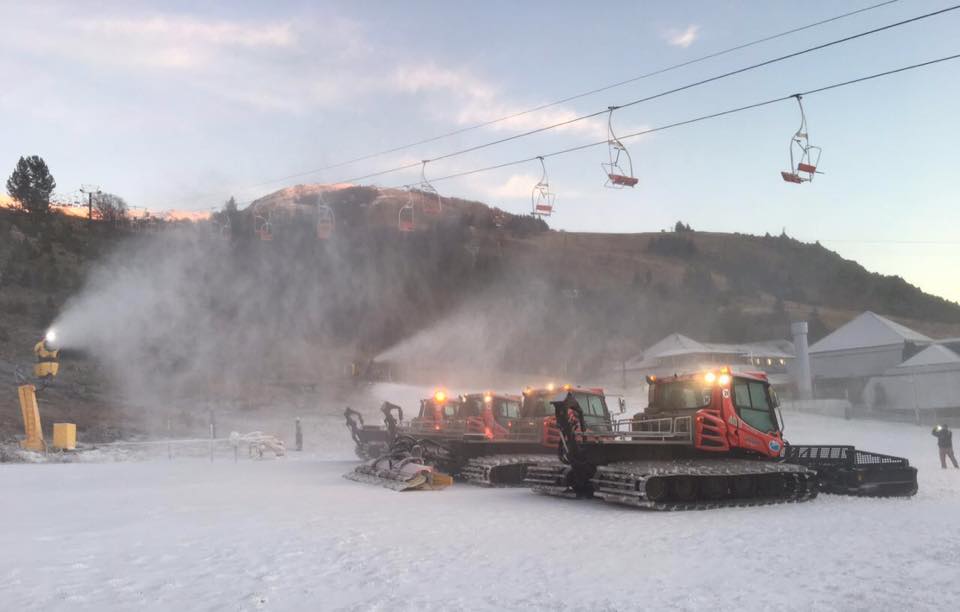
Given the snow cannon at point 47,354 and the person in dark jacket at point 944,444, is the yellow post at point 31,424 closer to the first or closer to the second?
the snow cannon at point 47,354

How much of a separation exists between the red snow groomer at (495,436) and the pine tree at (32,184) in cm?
8064

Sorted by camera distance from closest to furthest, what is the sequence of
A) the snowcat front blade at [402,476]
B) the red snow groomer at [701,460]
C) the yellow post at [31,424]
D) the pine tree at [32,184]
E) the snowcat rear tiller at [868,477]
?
the red snow groomer at [701,460] < the snowcat rear tiller at [868,477] < the snowcat front blade at [402,476] < the yellow post at [31,424] < the pine tree at [32,184]

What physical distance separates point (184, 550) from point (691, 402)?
34.7 ft

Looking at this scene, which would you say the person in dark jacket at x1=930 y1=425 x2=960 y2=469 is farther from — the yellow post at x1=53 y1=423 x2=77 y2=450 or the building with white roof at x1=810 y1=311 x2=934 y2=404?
the building with white roof at x1=810 y1=311 x2=934 y2=404

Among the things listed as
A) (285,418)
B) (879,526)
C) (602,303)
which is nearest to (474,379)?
(285,418)

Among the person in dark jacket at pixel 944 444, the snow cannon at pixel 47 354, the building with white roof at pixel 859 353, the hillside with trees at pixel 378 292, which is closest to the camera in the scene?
the person in dark jacket at pixel 944 444

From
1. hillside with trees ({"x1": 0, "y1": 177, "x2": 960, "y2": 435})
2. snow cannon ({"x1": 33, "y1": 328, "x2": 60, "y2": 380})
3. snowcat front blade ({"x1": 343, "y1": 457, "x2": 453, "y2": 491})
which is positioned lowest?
snowcat front blade ({"x1": 343, "y1": 457, "x2": 453, "y2": 491})

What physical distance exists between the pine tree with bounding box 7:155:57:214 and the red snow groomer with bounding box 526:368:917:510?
87.7 metres

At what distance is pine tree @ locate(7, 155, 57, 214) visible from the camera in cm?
8431

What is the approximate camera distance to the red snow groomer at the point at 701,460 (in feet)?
43.8

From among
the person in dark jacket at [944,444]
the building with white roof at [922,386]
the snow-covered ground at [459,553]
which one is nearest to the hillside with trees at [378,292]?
the snow-covered ground at [459,553]

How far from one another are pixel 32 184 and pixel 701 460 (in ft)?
308

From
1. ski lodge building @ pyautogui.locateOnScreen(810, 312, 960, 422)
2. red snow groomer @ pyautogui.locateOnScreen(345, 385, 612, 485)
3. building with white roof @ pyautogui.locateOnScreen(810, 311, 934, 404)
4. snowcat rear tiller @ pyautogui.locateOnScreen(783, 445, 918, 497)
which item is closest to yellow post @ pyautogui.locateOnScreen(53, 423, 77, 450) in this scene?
red snow groomer @ pyautogui.locateOnScreen(345, 385, 612, 485)

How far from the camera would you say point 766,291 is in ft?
408
